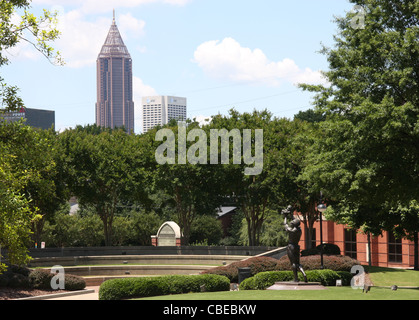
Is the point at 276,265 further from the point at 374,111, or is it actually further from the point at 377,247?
the point at 377,247

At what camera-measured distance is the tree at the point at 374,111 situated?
77.2 feet

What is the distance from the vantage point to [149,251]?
4934 centimetres

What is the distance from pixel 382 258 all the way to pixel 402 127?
39.5 meters

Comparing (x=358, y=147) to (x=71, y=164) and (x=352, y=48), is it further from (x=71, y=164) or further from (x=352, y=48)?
(x=71, y=164)

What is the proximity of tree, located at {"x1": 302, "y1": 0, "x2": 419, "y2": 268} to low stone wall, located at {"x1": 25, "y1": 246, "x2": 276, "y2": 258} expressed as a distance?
19180 mm

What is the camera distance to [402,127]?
894 inches

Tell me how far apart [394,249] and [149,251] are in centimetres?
2533

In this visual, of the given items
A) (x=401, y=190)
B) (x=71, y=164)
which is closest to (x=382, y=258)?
(x=71, y=164)

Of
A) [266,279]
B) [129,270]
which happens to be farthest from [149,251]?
[266,279]

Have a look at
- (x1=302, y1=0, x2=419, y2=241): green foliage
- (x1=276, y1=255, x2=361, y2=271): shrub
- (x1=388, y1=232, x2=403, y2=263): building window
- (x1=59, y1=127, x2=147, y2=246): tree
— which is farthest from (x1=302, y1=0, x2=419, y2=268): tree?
(x1=388, y1=232, x2=403, y2=263): building window

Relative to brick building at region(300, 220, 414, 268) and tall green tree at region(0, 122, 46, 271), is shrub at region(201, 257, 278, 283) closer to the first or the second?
tall green tree at region(0, 122, 46, 271)

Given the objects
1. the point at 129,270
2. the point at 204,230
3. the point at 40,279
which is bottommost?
the point at 129,270

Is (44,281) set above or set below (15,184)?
below

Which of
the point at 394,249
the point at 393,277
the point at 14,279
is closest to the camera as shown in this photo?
the point at 14,279
